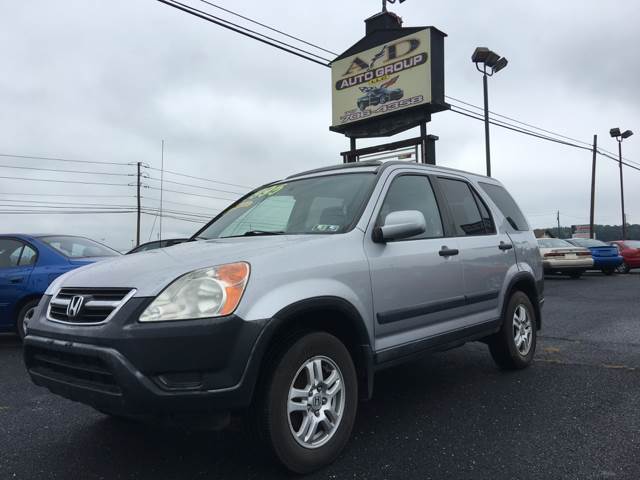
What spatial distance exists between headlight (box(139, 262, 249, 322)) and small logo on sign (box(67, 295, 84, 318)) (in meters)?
0.48

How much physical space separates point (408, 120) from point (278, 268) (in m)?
11.3

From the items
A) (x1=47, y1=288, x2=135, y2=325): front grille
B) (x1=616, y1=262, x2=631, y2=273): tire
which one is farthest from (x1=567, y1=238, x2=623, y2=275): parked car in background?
(x1=47, y1=288, x2=135, y2=325): front grille

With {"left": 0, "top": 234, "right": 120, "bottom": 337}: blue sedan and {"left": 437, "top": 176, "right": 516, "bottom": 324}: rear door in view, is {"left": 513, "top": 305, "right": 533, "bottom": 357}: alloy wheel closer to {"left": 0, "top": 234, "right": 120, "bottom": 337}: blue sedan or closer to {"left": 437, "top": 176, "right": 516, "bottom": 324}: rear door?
{"left": 437, "top": 176, "right": 516, "bottom": 324}: rear door

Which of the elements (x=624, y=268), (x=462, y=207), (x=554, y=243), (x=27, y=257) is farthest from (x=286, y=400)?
(x=624, y=268)

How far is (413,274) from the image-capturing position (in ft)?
11.5

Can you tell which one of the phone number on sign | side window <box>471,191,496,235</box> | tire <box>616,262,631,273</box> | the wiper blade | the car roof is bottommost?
tire <box>616,262,631,273</box>

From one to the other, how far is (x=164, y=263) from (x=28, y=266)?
4841mm

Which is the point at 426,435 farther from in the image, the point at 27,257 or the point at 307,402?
the point at 27,257

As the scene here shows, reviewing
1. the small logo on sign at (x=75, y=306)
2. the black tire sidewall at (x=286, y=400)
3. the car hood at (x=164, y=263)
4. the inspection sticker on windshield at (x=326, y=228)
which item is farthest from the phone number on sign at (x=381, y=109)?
the small logo on sign at (x=75, y=306)

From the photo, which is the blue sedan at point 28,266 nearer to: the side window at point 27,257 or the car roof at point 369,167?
the side window at point 27,257

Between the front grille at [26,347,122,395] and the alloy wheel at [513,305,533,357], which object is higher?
the front grille at [26,347,122,395]

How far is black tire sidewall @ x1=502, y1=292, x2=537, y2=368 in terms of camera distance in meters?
4.66

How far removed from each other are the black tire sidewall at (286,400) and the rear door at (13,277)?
5.17 metres

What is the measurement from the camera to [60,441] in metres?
3.34
